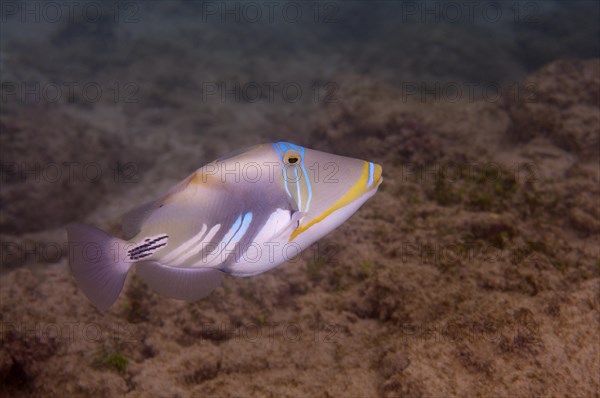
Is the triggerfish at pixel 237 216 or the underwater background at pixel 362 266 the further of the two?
the underwater background at pixel 362 266

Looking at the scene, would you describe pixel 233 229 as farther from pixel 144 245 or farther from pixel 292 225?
pixel 144 245

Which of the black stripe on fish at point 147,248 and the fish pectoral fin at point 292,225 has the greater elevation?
the fish pectoral fin at point 292,225

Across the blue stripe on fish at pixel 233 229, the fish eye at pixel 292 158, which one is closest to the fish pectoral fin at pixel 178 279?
the blue stripe on fish at pixel 233 229

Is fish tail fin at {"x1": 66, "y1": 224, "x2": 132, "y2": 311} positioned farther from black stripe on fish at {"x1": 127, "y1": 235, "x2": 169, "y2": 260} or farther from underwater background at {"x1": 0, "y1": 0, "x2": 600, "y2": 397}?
underwater background at {"x1": 0, "y1": 0, "x2": 600, "y2": 397}

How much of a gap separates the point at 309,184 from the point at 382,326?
1.59m

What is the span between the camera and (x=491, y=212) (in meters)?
3.33

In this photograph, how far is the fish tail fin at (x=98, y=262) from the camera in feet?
4.66

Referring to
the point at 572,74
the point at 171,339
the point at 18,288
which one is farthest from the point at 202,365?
the point at 572,74

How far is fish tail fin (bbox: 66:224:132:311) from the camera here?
55.9 inches

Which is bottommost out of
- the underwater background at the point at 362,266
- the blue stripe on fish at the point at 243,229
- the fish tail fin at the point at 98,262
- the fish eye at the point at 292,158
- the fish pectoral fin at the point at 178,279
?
the underwater background at the point at 362,266

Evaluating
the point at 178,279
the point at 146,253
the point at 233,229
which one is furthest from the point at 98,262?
the point at 233,229

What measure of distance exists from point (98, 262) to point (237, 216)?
1.71 feet

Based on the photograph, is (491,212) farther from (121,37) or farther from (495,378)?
(121,37)

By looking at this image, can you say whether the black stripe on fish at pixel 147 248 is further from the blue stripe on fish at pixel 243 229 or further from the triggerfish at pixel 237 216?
the blue stripe on fish at pixel 243 229
